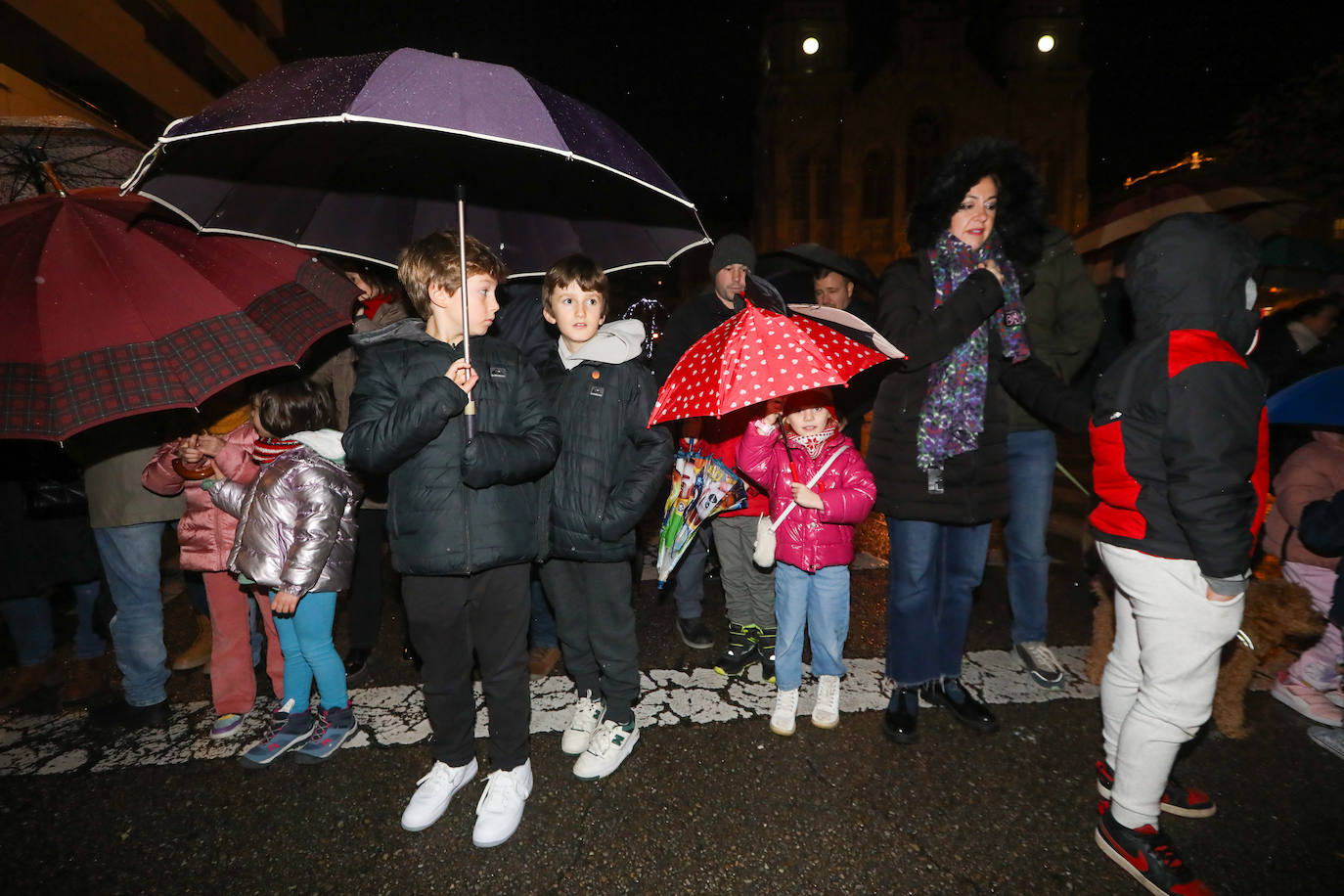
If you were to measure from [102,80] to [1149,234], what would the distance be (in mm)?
22633

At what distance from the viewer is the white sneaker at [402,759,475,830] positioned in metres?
2.61

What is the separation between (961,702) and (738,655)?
1.19 meters

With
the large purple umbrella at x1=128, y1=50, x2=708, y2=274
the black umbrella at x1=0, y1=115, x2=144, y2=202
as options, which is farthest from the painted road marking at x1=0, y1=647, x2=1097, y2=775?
the black umbrella at x1=0, y1=115, x2=144, y2=202

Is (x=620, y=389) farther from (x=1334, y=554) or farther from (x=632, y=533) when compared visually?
(x=1334, y=554)

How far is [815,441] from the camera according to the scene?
319cm

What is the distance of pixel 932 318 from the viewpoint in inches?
116

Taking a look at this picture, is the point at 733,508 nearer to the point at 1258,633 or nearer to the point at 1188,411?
the point at 1188,411

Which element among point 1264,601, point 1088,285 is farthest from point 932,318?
point 1264,601

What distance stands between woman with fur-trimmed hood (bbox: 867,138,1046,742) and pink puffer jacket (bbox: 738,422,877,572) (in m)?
0.18

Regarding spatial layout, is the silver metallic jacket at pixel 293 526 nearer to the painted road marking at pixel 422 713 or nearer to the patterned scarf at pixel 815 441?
the painted road marking at pixel 422 713

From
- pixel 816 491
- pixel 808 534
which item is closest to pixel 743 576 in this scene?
pixel 808 534

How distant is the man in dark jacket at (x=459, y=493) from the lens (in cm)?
243

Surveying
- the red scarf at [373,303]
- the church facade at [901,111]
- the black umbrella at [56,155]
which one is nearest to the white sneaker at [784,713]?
the red scarf at [373,303]

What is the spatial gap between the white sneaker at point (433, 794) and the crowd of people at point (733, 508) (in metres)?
0.01
